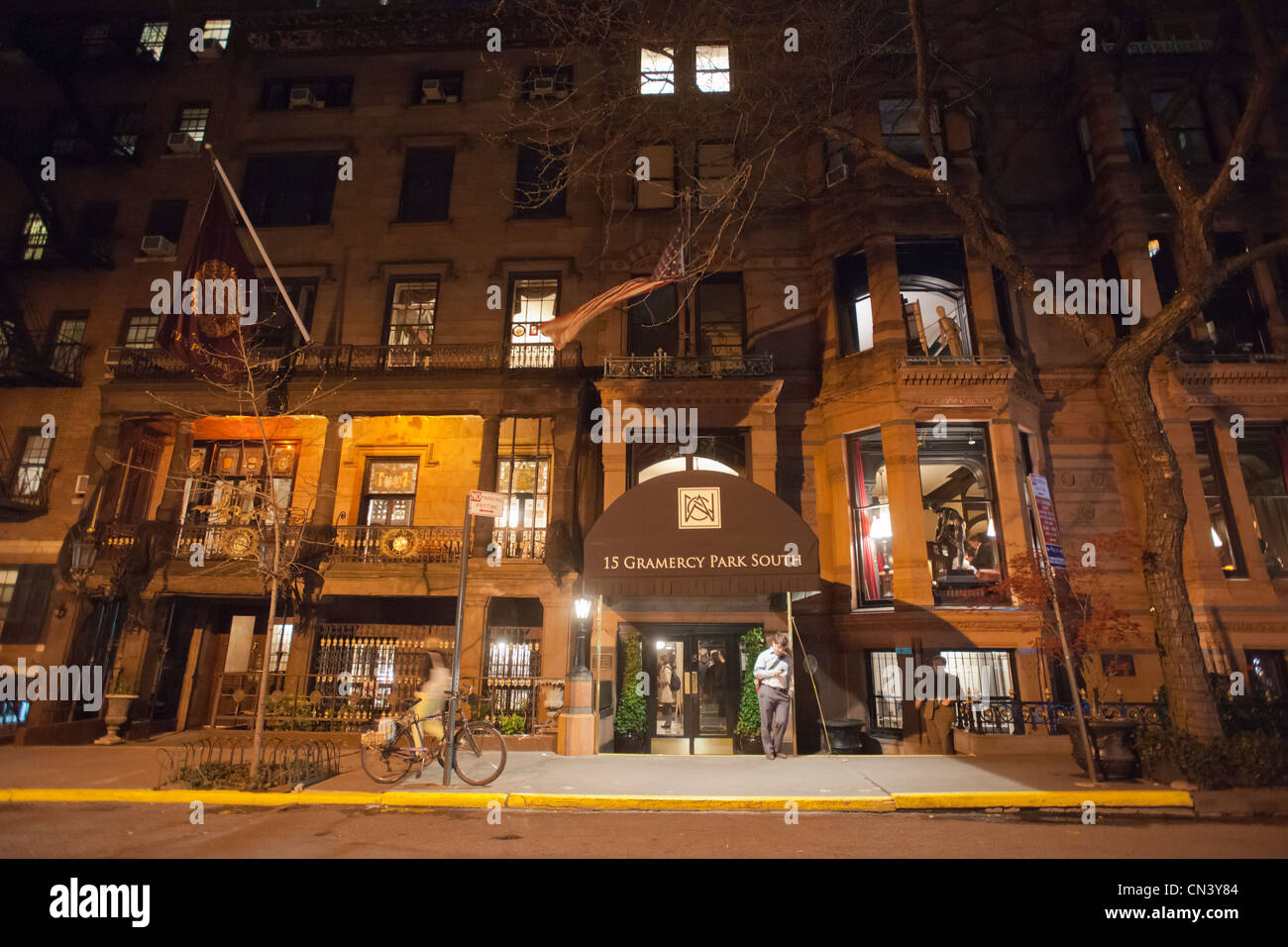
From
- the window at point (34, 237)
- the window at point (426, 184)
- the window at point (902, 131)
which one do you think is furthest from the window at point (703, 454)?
the window at point (34, 237)

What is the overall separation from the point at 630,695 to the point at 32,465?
18072mm

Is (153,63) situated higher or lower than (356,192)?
higher

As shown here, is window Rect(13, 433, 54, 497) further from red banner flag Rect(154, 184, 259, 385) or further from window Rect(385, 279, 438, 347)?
window Rect(385, 279, 438, 347)

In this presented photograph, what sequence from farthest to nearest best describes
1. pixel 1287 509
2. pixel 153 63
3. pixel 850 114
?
pixel 153 63 < pixel 850 114 < pixel 1287 509

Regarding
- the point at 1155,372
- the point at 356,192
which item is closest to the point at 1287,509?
the point at 1155,372

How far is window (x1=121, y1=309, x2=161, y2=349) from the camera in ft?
60.7

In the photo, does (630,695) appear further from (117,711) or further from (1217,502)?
(1217,502)

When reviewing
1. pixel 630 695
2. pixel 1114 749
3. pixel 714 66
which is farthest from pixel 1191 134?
pixel 630 695

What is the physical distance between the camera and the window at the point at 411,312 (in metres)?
18.2

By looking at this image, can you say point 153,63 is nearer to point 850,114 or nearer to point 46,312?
point 46,312

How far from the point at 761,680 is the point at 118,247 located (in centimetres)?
2249

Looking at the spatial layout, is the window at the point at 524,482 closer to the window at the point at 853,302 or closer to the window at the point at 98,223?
the window at the point at 853,302

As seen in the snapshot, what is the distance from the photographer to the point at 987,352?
1530 centimetres

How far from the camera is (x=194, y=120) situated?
20.7 m
